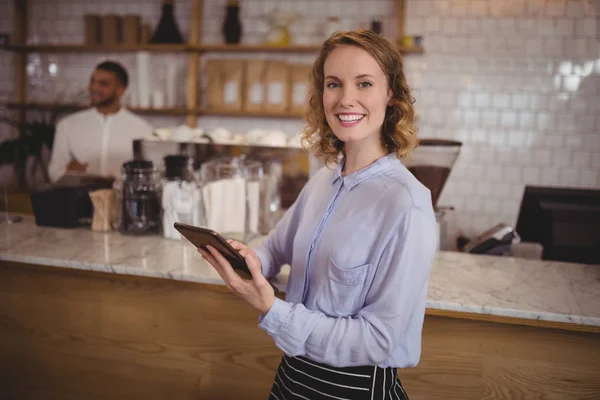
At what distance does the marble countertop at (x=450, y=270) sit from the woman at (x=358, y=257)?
13.2 inches

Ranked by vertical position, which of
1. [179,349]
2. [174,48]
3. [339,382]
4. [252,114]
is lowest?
[179,349]

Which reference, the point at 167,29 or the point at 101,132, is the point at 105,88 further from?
the point at 167,29

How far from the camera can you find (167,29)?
13.5 ft

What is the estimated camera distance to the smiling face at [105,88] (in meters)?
3.78

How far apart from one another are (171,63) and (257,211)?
2.48 m

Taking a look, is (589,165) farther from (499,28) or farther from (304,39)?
(304,39)

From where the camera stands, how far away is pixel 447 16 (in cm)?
384

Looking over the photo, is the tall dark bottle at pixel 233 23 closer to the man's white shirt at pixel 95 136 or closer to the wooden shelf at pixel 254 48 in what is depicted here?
the wooden shelf at pixel 254 48

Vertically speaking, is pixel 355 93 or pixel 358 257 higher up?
pixel 355 93

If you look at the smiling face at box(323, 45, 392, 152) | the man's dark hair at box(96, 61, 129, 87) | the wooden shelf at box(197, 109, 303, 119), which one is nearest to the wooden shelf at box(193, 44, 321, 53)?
the wooden shelf at box(197, 109, 303, 119)

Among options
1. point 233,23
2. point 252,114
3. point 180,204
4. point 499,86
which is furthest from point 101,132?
point 499,86

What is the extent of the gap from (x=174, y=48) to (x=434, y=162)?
2.67 m

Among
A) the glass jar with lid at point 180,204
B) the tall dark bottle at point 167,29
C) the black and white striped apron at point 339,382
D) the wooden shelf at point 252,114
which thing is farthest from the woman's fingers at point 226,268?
the tall dark bottle at point 167,29

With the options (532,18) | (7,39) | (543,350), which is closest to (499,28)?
(532,18)
